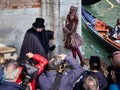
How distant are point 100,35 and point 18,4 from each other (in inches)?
180

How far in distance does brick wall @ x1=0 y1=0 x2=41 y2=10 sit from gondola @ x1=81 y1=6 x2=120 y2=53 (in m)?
3.46

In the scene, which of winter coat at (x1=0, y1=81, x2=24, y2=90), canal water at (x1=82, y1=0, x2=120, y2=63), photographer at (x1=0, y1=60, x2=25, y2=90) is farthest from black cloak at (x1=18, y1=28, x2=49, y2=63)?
canal water at (x1=82, y1=0, x2=120, y2=63)

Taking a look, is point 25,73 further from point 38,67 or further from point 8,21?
point 8,21

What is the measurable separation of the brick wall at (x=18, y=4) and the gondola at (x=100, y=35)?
346cm

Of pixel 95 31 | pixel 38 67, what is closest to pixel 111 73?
pixel 38 67

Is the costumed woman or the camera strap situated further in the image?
the costumed woman

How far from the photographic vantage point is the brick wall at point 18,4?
9031 millimetres

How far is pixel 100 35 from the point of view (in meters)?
13.2

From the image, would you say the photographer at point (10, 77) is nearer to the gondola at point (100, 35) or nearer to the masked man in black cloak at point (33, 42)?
the masked man in black cloak at point (33, 42)

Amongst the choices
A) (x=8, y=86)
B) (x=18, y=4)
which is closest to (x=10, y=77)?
(x=8, y=86)

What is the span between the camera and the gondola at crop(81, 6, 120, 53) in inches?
479

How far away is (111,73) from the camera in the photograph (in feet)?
18.1

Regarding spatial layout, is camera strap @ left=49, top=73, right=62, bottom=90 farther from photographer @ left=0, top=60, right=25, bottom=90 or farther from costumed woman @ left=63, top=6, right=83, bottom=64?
costumed woman @ left=63, top=6, right=83, bottom=64

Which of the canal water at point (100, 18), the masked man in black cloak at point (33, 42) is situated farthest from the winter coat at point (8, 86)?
the canal water at point (100, 18)
